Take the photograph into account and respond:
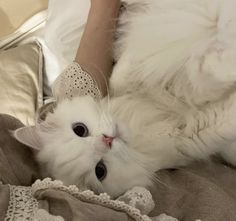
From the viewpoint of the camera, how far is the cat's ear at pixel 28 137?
82cm

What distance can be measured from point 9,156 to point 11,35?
0.84 metres

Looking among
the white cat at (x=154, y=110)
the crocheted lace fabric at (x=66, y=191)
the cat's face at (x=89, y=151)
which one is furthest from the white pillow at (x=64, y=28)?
the crocheted lace fabric at (x=66, y=191)

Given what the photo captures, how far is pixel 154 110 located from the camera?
99 cm

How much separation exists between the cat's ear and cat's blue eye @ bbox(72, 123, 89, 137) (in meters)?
0.07

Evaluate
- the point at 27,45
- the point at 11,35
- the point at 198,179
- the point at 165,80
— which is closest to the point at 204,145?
the point at 198,179

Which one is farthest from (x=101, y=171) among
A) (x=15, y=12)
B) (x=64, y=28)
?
(x=15, y=12)

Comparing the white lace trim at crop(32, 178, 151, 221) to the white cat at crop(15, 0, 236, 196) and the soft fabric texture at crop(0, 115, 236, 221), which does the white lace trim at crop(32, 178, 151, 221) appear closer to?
the soft fabric texture at crop(0, 115, 236, 221)

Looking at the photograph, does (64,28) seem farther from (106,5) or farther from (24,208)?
(24,208)

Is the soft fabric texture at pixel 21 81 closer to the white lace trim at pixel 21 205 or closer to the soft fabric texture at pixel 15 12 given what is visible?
the soft fabric texture at pixel 15 12

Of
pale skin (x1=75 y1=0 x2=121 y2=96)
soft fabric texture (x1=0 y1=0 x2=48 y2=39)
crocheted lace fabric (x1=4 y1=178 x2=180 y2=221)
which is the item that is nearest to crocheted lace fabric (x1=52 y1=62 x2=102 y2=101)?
pale skin (x1=75 y1=0 x2=121 y2=96)

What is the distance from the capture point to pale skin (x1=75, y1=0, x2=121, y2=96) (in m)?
1.05

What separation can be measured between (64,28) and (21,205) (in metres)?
0.67

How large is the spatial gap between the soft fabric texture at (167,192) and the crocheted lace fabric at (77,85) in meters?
0.14

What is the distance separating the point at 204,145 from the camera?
922mm
